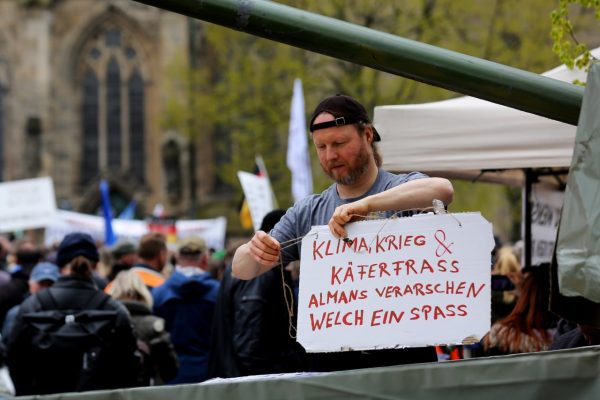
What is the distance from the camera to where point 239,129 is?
3712 centimetres

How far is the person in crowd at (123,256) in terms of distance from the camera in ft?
36.6

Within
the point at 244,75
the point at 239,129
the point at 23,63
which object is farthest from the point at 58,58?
the point at 244,75

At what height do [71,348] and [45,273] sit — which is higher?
[45,273]

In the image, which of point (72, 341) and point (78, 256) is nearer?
point (72, 341)

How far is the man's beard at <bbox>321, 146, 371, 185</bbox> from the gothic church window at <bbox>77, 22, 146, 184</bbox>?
42.5m

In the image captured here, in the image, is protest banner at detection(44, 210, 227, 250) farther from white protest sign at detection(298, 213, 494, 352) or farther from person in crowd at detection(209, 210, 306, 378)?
white protest sign at detection(298, 213, 494, 352)

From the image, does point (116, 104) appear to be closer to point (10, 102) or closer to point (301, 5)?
point (10, 102)

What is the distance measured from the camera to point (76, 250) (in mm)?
7570

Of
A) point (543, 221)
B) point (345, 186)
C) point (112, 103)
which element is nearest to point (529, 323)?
point (543, 221)

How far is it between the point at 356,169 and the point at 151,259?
6.70 meters

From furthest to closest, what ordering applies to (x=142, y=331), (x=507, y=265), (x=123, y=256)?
(x=123, y=256) < (x=507, y=265) < (x=142, y=331)

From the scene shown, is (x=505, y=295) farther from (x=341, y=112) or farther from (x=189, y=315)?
(x=341, y=112)

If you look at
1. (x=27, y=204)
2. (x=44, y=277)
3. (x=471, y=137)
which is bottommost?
(x=44, y=277)

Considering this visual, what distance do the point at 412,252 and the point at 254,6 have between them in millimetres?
865
